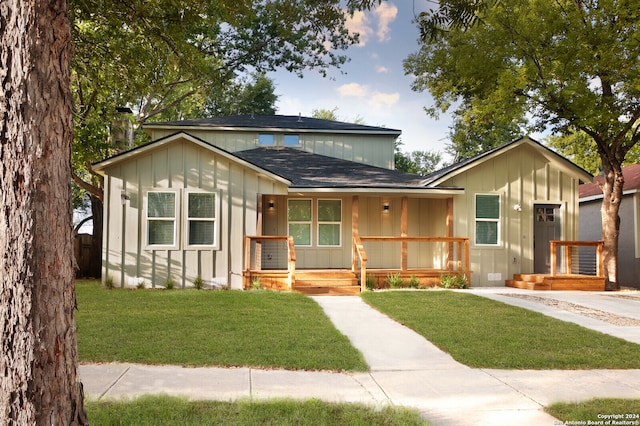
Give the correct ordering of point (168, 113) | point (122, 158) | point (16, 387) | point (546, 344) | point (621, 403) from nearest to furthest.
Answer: point (16, 387)
point (621, 403)
point (546, 344)
point (122, 158)
point (168, 113)

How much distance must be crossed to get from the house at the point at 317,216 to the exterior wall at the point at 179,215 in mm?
25

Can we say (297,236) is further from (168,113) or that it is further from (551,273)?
(168,113)

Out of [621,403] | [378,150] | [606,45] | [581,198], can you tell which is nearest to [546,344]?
[621,403]

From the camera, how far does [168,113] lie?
1033 inches

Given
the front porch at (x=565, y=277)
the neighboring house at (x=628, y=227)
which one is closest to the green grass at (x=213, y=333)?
the front porch at (x=565, y=277)

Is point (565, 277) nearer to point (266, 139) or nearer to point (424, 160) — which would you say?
point (266, 139)

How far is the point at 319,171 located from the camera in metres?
14.1

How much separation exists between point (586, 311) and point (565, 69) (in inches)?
257

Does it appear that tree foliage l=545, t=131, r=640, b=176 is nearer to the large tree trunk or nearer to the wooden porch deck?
the wooden porch deck

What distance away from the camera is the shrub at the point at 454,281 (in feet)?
39.1

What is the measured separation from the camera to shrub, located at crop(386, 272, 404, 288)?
38.1 feet

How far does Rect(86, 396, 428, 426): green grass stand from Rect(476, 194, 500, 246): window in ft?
33.2

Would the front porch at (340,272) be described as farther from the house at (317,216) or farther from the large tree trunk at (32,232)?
the large tree trunk at (32,232)

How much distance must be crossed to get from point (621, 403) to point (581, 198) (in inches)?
620
